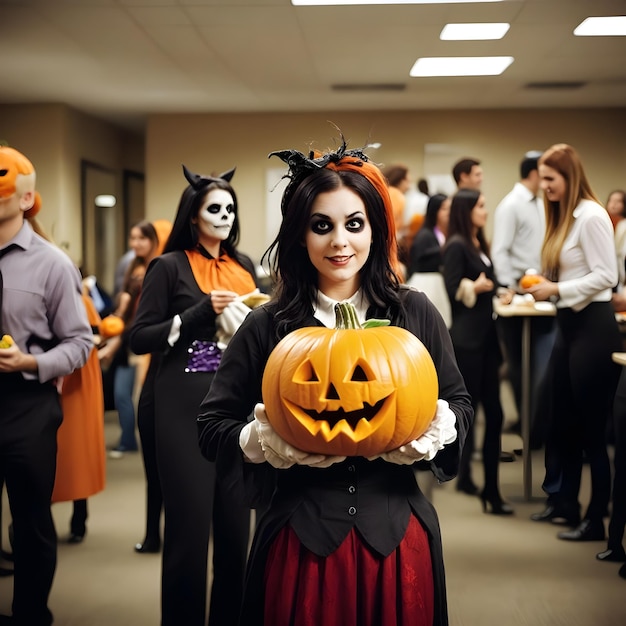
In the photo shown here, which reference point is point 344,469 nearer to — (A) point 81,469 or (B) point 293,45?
(A) point 81,469

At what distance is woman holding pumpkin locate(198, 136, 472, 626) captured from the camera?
1.24m

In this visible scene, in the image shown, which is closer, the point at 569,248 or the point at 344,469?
the point at 344,469

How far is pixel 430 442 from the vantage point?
1.27 meters

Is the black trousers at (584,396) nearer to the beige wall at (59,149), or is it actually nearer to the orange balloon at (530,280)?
the orange balloon at (530,280)

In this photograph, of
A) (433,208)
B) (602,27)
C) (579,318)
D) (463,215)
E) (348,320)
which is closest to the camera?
(348,320)

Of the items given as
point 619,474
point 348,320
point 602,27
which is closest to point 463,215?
point 602,27

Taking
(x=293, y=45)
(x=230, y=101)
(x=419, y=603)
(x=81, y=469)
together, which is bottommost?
(x=81, y=469)

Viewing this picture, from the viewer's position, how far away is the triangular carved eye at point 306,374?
1.21 metres

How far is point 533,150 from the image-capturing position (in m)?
3.06

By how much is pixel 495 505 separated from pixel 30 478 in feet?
5.99

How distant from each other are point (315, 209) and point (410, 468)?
0.45 meters

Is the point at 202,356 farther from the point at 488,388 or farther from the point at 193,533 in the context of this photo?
the point at 488,388

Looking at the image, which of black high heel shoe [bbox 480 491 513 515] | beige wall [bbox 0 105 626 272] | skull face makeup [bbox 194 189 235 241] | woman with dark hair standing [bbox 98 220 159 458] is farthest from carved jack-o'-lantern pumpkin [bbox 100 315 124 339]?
black high heel shoe [bbox 480 491 513 515]

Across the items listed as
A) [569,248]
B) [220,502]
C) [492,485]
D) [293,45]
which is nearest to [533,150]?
[569,248]
